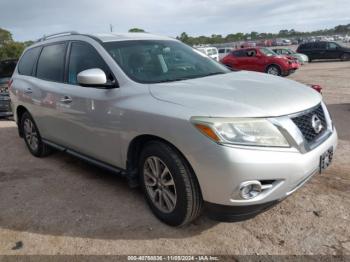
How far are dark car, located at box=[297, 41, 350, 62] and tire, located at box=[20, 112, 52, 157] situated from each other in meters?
25.7

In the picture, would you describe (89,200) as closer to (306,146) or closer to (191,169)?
(191,169)

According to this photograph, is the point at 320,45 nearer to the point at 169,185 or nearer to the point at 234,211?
the point at 169,185

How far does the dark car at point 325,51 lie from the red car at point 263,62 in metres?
10.7

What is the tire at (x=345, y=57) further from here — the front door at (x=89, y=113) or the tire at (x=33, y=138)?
the front door at (x=89, y=113)

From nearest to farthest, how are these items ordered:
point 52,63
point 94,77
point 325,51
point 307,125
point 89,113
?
point 307,125
point 94,77
point 89,113
point 52,63
point 325,51

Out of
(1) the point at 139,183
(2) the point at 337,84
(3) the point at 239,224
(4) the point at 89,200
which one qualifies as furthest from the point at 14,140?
(2) the point at 337,84

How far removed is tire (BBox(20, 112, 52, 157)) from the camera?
534 cm

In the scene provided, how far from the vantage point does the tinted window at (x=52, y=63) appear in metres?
4.42

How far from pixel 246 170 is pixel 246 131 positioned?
0.29 metres

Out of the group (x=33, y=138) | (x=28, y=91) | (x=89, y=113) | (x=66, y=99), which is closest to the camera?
(x=89, y=113)

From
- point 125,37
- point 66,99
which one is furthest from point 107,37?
point 66,99

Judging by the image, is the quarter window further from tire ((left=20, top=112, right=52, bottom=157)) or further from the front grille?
the front grille

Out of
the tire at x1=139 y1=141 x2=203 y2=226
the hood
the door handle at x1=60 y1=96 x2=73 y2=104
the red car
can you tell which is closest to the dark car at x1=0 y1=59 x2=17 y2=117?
the door handle at x1=60 y1=96 x2=73 y2=104

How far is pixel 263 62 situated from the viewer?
17.4 metres
